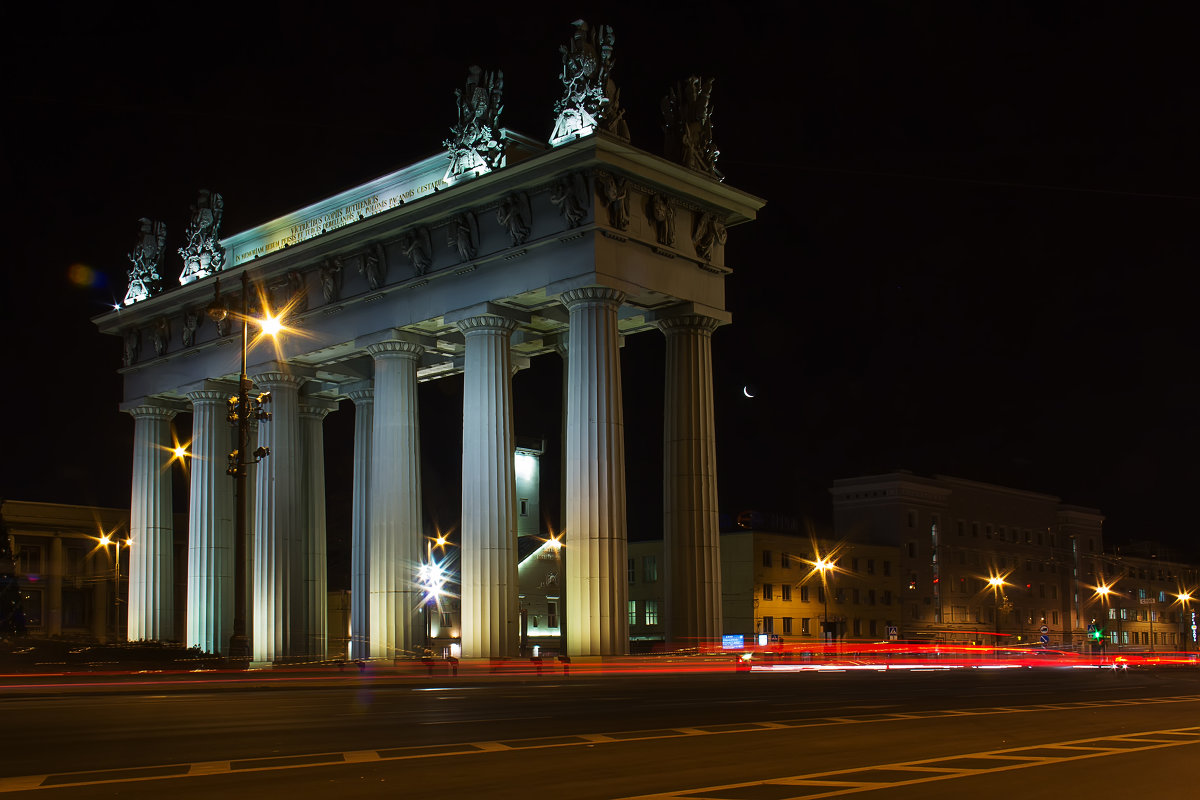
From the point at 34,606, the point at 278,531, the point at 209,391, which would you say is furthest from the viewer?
the point at 34,606

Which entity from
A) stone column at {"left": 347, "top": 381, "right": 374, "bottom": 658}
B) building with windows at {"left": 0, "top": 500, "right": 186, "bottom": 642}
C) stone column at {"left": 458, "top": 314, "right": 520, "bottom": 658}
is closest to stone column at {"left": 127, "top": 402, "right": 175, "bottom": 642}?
stone column at {"left": 347, "top": 381, "right": 374, "bottom": 658}

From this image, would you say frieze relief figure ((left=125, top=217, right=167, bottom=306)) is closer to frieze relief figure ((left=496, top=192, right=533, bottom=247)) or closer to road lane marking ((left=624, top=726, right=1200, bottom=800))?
frieze relief figure ((left=496, top=192, right=533, bottom=247))

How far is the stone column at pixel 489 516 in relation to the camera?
4162 centimetres

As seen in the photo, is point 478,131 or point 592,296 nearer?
point 592,296

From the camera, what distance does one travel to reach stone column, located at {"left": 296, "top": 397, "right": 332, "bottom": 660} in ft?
174

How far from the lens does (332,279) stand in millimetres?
49094

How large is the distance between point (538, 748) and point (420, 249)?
103ft

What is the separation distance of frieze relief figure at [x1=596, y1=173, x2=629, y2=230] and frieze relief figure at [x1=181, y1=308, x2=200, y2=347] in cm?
2413

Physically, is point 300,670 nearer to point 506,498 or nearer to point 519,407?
point 506,498

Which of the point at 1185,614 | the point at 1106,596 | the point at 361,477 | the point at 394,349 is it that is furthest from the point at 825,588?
the point at 1185,614

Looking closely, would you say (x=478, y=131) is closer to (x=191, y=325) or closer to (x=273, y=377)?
(x=273, y=377)

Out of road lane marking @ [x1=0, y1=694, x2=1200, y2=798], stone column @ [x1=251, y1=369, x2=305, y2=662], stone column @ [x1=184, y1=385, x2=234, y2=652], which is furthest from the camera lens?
stone column @ [x1=184, y1=385, x2=234, y2=652]

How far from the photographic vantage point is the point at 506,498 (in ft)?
138

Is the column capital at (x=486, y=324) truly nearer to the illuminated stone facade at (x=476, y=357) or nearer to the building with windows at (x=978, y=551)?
the illuminated stone facade at (x=476, y=357)
